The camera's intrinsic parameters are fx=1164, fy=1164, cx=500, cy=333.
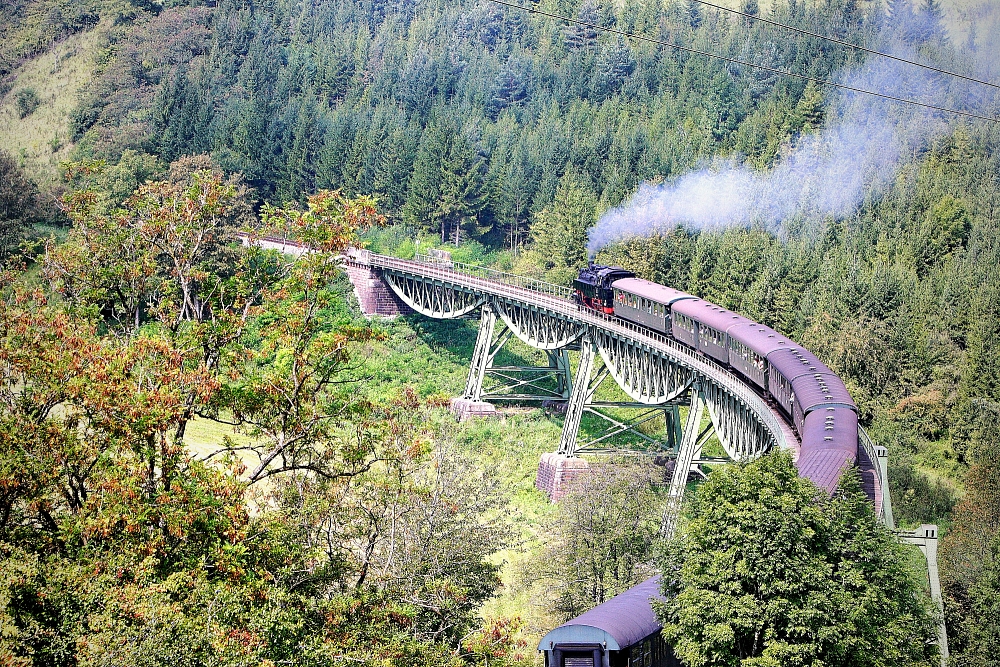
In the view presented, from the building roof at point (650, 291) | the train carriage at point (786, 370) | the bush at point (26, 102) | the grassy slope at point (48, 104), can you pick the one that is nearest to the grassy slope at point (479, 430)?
the building roof at point (650, 291)

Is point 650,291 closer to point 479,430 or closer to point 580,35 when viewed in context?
point 479,430

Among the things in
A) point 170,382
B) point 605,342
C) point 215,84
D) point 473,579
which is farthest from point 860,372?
point 215,84

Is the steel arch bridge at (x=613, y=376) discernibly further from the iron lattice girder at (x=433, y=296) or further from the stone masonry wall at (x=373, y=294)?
the stone masonry wall at (x=373, y=294)

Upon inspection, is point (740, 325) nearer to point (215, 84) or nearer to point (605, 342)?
point (605, 342)

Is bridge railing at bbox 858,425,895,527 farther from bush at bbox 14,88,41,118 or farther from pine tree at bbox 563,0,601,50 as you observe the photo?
pine tree at bbox 563,0,601,50

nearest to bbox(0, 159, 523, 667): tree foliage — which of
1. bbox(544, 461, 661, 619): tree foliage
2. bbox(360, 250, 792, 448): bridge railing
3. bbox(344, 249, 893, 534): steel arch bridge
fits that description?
bbox(544, 461, 661, 619): tree foliage

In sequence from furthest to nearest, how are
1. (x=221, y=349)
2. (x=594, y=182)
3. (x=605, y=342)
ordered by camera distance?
(x=594, y=182)
(x=605, y=342)
(x=221, y=349)

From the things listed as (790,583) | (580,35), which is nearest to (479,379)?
(790,583)
